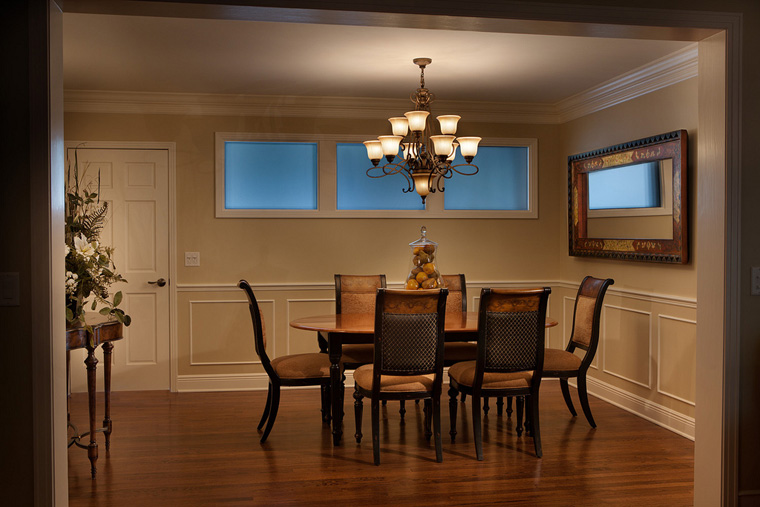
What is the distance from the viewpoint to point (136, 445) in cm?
417

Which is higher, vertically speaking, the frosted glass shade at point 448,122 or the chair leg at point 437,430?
the frosted glass shade at point 448,122

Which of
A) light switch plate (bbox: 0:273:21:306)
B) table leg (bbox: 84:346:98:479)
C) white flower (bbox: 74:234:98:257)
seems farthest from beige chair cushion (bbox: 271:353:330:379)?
light switch plate (bbox: 0:273:21:306)

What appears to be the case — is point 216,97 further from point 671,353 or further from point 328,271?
point 671,353

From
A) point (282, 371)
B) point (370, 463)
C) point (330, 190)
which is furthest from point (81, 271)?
point (330, 190)

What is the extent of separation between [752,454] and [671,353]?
189cm

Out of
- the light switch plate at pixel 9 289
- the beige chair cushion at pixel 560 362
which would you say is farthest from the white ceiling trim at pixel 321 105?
the light switch plate at pixel 9 289

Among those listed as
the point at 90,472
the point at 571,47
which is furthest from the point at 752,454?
the point at 90,472

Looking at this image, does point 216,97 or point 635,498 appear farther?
point 216,97

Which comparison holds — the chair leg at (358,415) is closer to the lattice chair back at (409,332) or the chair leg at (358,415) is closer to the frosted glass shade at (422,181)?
the lattice chair back at (409,332)

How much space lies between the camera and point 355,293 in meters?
5.11

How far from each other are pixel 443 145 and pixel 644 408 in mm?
2379

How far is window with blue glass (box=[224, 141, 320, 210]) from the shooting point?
575cm

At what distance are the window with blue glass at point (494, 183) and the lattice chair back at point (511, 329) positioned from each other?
2344 millimetres

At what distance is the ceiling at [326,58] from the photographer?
3883 mm
